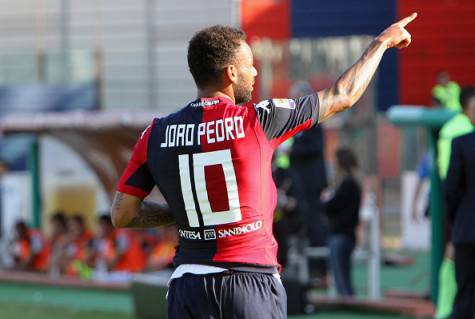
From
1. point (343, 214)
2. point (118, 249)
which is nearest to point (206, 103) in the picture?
point (343, 214)

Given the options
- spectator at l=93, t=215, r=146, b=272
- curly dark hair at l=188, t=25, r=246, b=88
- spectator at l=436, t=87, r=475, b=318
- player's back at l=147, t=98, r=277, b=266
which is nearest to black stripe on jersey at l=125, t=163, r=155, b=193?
player's back at l=147, t=98, r=277, b=266

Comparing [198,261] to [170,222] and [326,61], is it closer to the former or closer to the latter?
[170,222]

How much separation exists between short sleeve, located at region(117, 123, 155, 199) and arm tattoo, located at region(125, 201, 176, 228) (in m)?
0.08

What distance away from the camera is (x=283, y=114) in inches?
165

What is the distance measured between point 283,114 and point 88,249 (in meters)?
9.60

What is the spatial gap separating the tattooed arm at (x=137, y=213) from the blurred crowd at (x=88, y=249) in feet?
25.0

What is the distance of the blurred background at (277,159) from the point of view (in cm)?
1191

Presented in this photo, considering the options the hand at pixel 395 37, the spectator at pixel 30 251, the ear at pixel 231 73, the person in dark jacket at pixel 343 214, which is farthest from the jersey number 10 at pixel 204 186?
the spectator at pixel 30 251

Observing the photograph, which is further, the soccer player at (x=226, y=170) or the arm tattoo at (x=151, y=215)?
the arm tattoo at (x=151, y=215)

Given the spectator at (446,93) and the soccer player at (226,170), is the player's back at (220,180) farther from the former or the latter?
the spectator at (446,93)

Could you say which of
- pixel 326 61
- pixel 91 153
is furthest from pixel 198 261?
pixel 326 61

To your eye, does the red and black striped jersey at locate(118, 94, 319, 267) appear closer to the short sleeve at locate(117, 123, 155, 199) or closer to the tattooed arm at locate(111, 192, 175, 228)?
the short sleeve at locate(117, 123, 155, 199)

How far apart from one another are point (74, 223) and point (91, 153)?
1.23 metres

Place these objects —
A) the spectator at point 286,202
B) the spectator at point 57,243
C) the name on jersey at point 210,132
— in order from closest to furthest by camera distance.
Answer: the name on jersey at point 210,132 → the spectator at point 286,202 → the spectator at point 57,243
